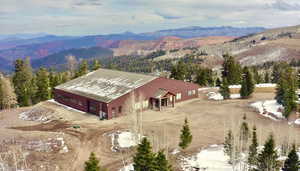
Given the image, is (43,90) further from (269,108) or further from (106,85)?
(269,108)

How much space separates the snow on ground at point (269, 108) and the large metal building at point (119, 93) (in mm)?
14864

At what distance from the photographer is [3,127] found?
4609 cm

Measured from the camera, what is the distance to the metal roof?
51250 millimetres

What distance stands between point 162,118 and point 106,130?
9944 mm

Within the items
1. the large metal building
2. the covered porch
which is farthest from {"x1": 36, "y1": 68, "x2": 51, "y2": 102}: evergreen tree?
the covered porch

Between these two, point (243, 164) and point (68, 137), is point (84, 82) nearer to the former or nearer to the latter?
point (68, 137)

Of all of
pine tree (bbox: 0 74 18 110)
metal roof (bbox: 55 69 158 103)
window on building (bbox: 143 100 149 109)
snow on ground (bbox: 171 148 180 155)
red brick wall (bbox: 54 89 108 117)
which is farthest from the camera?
pine tree (bbox: 0 74 18 110)

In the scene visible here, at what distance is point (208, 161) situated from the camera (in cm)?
2909

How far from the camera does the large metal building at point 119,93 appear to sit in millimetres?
49594

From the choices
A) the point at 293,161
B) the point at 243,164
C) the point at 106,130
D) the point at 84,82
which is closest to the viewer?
the point at 293,161

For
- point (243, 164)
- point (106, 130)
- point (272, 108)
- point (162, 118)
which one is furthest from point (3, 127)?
point (272, 108)

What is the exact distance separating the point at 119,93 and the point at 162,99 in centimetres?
889

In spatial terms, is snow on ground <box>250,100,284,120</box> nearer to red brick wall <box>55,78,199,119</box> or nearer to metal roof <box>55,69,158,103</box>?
red brick wall <box>55,78,199,119</box>

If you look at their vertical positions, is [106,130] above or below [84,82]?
below
